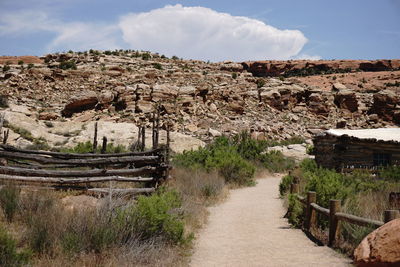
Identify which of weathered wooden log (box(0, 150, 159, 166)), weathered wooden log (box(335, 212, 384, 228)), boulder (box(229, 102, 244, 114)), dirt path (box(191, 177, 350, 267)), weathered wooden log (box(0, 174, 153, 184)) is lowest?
dirt path (box(191, 177, 350, 267))

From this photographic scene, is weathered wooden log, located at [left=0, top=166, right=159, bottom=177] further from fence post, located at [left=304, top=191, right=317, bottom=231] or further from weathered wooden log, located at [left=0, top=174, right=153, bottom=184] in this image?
fence post, located at [left=304, top=191, right=317, bottom=231]

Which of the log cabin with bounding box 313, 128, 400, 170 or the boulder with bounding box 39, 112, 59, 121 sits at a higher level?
the boulder with bounding box 39, 112, 59, 121

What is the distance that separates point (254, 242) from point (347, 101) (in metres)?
37.8

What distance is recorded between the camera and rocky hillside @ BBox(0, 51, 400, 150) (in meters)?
31.7

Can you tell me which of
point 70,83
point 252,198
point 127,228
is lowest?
point 252,198

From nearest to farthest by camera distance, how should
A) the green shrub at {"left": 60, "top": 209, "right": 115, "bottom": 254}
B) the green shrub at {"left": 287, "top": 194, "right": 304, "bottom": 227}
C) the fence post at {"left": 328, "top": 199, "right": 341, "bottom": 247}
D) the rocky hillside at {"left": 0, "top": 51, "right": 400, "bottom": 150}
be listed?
the green shrub at {"left": 60, "top": 209, "right": 115, "bottom": 254}, the fence post at {"left": 328, "top": 199, "right": 341, "bottom": 247}, the green shrub at {"left": 287, "top": 194, "right": 304, "bottom": 227}, the rocky hillside at {"left": 0, "top": 51, "right": 400, "bottom": 150}

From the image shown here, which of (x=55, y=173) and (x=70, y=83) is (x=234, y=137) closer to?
(x=70, y=83)

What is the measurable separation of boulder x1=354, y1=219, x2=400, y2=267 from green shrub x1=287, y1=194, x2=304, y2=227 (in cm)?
391

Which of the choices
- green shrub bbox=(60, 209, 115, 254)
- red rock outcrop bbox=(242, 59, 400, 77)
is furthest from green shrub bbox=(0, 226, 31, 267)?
red rock outcrop bbox=(242, 59, 400, 77)

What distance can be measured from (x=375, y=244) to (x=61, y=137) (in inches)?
930

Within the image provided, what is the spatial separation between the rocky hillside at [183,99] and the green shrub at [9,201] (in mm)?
22278

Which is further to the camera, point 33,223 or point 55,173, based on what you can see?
point 55,173

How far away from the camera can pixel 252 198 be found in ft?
46.2

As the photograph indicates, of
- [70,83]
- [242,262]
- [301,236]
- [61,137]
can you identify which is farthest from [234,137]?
[242,262]
